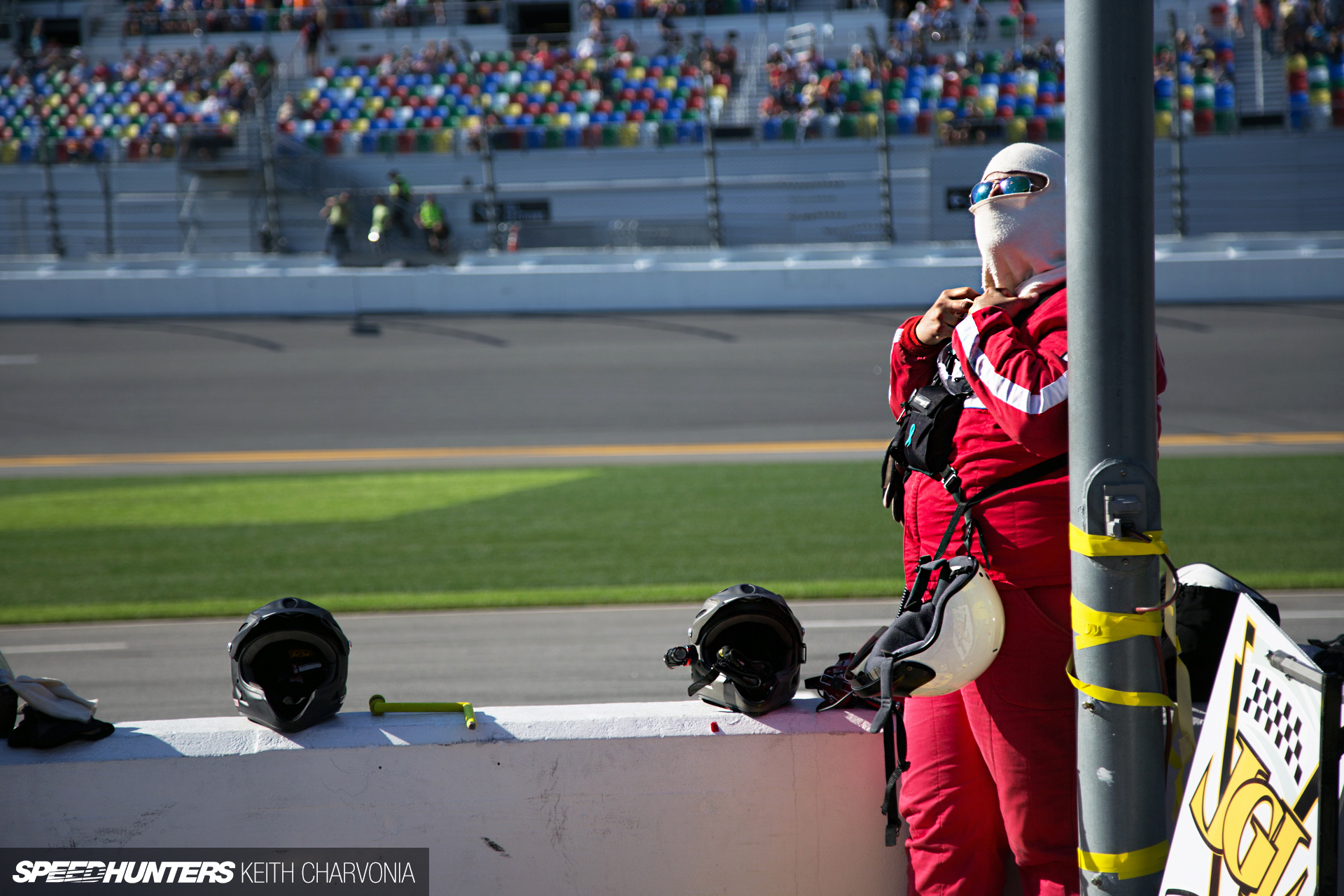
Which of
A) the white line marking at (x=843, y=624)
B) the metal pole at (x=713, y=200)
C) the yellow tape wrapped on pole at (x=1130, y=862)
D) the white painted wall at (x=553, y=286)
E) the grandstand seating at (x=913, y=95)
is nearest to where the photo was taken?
the yellow tape wrapped on pole at (x=1130, y=862)

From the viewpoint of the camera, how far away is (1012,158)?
2.28 meters

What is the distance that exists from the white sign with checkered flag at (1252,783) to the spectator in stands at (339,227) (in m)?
20.4

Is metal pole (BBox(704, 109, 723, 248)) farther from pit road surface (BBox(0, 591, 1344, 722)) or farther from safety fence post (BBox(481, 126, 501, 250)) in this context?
pit road surface (BBox(0, 591, 1344, 722))

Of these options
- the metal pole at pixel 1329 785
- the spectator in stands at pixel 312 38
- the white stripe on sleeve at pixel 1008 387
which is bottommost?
the metal pole at pixel 1329 785

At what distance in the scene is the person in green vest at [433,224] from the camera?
70.5 feet

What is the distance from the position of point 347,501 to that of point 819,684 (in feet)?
29.8

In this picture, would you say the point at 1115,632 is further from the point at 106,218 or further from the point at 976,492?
the point at 106,218

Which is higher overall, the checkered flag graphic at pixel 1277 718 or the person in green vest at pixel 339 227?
the person in green vest at pixel 339 227

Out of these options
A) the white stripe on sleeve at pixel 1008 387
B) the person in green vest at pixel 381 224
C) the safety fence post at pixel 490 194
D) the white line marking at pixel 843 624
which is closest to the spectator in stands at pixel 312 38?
the person in green vest at pixel 381 224

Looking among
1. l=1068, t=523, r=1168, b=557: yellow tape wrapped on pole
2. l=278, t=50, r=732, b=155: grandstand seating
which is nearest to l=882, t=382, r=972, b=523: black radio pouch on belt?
l=1068, t=523, r=1168, b=557: yellow tape wrapped on pole

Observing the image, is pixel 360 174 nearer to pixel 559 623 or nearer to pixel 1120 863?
pixel 559 623

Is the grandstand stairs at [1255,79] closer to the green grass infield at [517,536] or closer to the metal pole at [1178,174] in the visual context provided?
the metal pole at [1178,174]

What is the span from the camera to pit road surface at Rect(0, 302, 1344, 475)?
46.7ft

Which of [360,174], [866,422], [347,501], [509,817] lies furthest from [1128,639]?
[360,174]
